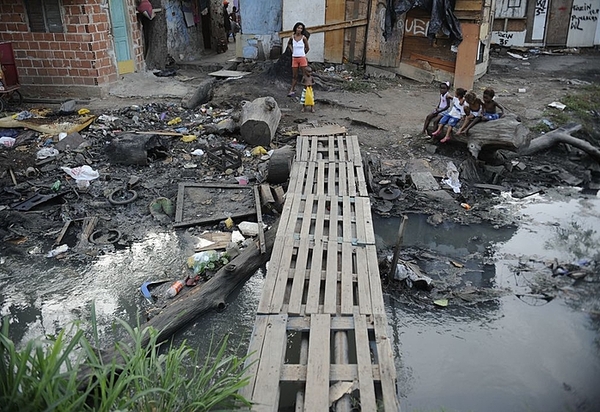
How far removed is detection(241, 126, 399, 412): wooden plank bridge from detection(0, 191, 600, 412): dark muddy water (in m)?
0.63

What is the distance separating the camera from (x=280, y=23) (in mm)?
12555

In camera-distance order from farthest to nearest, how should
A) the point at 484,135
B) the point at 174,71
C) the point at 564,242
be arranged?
the point at 174,71
the point at 484,135
the point at 564,242

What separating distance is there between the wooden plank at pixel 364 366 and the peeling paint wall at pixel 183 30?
37.6 feet

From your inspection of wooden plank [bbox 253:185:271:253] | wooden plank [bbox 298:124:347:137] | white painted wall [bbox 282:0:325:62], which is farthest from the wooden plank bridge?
white painted wall [bbox 282:0:325:62]

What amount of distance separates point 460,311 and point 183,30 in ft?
39.1

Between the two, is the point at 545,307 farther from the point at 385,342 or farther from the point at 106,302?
the point at 106,302

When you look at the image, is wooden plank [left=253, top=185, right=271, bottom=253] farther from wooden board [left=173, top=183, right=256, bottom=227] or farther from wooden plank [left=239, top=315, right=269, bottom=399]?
wooden plank [left=239, top=315, right=269, bottom=399]

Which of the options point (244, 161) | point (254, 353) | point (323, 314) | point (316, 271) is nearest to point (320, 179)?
point (244, 161)

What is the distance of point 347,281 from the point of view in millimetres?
3836

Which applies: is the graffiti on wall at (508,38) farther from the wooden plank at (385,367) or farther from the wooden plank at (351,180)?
the wooden plank at (385,367)

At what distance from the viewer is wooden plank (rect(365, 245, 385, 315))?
3514mm

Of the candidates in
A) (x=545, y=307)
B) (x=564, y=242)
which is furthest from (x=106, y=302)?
→ (x=564, y=242)

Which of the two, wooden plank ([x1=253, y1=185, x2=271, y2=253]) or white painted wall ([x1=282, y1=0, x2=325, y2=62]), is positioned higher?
white painted wall ([x1=282, y1=0, x2=325, y2=62])

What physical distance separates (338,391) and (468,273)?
2.71 m
